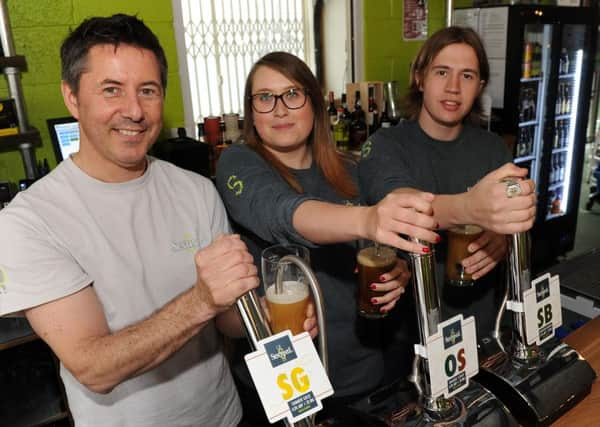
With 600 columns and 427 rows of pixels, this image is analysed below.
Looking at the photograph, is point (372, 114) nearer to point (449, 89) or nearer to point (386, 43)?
point (386, 43)

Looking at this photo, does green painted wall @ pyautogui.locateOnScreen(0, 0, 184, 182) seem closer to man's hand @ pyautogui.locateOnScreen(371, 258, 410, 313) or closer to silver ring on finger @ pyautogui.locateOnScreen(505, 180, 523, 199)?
man's hand @ pyautogui.locateOnScreen(371, 258, 410, 313)

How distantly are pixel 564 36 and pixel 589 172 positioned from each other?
9.31ft

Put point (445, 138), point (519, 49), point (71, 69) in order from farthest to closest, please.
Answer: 1. point (519, 49)
2. point (445, 138)
3. point (71, 69)

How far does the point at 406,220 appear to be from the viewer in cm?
85

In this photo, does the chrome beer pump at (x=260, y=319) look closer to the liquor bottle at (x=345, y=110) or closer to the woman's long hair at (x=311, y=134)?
the woman's long hair at (x=311, y=134)

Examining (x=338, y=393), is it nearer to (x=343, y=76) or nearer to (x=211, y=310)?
(x=211, y=310)

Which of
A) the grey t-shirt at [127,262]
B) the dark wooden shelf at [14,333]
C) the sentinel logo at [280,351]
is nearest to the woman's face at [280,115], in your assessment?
the grey t-shirt at [127,262]

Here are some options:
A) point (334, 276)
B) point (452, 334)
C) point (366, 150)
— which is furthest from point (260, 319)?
point (366, 150)

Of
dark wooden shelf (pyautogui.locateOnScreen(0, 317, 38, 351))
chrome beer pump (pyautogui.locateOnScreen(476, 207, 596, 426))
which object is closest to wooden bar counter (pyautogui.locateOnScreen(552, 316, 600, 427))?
chrome beer pump (pyautogui.locateOnScreen(476, 207, 596, 426))

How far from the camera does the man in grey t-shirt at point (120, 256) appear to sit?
1048 millimetres

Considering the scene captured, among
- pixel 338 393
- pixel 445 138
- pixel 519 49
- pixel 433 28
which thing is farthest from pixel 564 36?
pixel 338 393

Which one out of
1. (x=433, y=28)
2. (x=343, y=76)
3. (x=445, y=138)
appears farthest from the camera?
(x=433, y=28)

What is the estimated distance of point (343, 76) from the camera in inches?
162

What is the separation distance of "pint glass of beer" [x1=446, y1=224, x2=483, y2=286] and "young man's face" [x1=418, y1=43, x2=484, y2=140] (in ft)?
2.11
